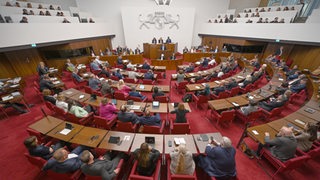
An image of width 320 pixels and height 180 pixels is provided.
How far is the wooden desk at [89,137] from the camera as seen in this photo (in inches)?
143

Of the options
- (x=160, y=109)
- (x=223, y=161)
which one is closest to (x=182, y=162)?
(x=223, y=161)

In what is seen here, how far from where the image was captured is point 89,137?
12.6 feet

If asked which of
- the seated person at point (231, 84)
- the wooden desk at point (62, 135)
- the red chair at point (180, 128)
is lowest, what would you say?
the red chair at point (180, 128)

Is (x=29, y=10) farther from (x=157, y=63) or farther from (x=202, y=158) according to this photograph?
(x=202, y=158)

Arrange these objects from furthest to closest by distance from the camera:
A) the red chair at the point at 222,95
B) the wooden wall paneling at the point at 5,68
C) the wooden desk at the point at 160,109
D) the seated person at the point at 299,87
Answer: the wooden wall paneling at the point at 5,68 < the seated person at the point at 299,87 < the red chair at the point at 222,95 < the wooden desk at the point at 160,109

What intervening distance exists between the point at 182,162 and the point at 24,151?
18.1ft

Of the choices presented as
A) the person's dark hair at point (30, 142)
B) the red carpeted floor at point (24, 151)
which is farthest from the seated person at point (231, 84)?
the person's dark hair at point (30, 142)

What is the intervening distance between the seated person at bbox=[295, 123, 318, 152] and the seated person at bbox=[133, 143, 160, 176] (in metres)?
3.94

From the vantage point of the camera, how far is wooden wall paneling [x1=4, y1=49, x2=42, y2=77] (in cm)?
985

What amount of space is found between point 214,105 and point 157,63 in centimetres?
771

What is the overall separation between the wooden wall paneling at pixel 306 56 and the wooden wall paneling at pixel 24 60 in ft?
71.5

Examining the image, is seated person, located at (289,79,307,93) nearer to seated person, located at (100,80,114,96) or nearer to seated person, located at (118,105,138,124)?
seated person, located at (118,105,138,124)

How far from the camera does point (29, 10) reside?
34.3 ft

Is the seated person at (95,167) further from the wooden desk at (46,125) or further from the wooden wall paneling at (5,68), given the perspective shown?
the wooden wall paneling at (5,68)
